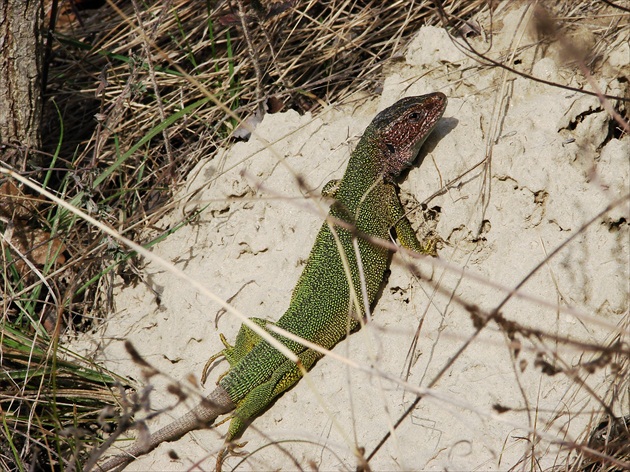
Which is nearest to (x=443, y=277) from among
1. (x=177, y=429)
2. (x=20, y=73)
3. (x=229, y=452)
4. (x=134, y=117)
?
(x=229, y=452)

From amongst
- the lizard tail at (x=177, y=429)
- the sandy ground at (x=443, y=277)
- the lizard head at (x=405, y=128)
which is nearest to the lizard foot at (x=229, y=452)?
the sandy ground at (x=443, y=277)

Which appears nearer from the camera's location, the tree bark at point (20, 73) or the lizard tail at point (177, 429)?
the lizard tail at point (177, 429)

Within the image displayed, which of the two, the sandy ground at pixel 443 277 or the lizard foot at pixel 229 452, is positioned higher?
the sandy ground at pixel 443 277

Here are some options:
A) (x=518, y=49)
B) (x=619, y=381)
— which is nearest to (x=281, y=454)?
(x=619, y=381)

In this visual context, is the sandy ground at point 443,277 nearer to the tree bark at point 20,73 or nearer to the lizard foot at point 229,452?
the lizard foot at point 229,452

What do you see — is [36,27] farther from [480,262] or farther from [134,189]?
[480,262]

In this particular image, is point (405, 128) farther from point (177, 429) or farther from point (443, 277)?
point (177, 429)

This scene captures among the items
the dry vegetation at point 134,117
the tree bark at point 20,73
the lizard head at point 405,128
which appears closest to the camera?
the lizard head at point 405,128
